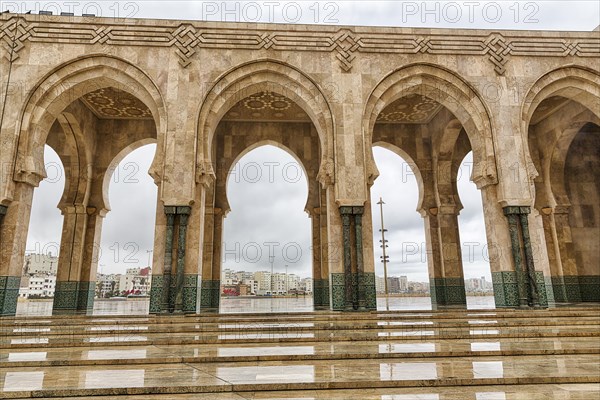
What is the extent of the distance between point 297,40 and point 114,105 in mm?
5543

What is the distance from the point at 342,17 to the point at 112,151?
24.6ft

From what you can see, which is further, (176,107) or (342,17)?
(342,17)

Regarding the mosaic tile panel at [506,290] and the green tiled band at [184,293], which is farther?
the mosaic tile panel at [506,290]

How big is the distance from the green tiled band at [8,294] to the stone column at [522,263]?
10032 millimetres

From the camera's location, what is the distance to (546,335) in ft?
14.4

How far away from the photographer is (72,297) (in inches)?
408

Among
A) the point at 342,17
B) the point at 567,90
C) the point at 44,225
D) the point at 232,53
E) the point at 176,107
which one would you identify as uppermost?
the point at 342,17

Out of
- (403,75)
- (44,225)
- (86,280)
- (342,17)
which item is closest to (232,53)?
(342,17)

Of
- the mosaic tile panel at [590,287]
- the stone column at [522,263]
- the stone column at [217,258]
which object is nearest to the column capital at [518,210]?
the stone column at [522,263]

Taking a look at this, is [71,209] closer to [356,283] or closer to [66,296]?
[66,296]

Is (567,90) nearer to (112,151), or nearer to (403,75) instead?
(403,75)

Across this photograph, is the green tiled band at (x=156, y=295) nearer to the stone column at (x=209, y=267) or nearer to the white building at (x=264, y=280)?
the stone column at (x=209, y=267)

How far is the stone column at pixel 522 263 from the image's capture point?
27.0 ft

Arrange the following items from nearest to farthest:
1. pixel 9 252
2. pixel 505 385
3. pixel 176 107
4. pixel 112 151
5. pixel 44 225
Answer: pixel 505 385
pixel 9 252
pixel 176 107
pixel 112 151
pixel 44 225
